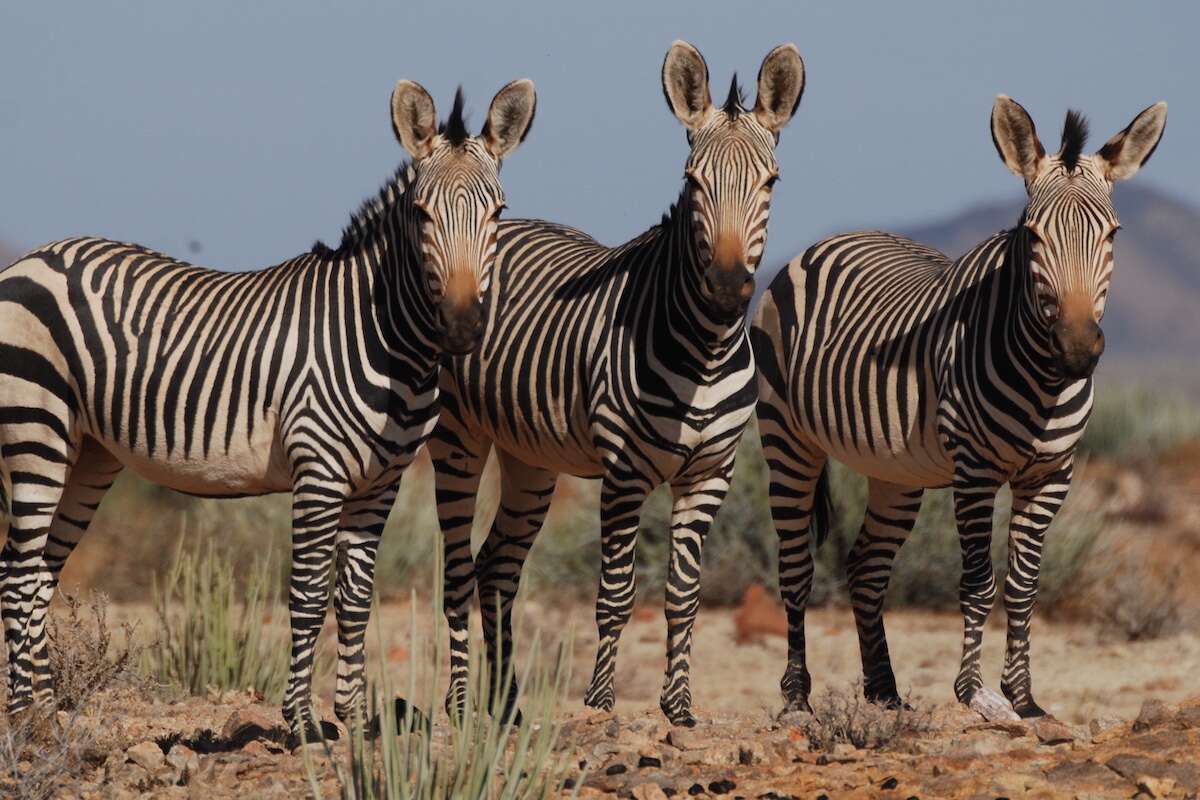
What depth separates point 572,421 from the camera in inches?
308

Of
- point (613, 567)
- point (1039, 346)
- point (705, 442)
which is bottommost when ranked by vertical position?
point (613, 567)

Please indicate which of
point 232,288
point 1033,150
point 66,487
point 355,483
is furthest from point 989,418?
point 66,487

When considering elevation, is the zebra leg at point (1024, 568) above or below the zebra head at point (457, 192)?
below

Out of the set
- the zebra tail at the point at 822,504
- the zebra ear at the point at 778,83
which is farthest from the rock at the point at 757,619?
the zebra ear at the point at 778,83

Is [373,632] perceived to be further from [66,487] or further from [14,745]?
[14,745]

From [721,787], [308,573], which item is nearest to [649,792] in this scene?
[721,787]

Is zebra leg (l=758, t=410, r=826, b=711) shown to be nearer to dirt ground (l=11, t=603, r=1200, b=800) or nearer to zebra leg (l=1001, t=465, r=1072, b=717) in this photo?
dirt ground (l=11, t=603, r=1200, b=800)

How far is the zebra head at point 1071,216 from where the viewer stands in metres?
6.87

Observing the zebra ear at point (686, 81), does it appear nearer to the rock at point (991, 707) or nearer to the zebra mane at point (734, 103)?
the zebra mane at point (734, 103)

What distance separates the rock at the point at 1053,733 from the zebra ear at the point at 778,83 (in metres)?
2.85

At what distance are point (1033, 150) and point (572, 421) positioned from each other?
96.0 inches

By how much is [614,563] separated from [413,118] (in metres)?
2.18

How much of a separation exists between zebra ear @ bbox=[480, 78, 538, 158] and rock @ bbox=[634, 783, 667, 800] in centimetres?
278

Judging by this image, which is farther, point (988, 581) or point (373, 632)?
point (373, 632)
